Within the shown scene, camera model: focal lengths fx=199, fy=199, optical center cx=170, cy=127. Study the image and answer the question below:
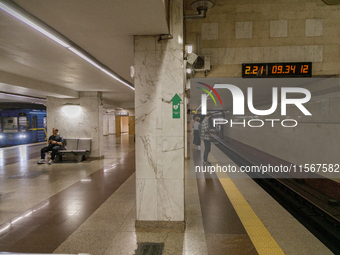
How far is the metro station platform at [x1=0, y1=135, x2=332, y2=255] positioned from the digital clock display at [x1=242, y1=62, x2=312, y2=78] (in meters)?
3.38

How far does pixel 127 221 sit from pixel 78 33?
3.51 m

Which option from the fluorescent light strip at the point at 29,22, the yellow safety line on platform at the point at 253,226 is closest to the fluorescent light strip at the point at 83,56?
the fluorescent light strip at the point at 29,22

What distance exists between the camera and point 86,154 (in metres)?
9.54

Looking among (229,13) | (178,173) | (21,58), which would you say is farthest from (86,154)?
(229,13)

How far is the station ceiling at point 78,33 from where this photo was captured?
8.60ft

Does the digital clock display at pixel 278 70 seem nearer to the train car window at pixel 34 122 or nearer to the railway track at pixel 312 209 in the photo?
the railway track at pixel 312 209

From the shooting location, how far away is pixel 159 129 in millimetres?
3514

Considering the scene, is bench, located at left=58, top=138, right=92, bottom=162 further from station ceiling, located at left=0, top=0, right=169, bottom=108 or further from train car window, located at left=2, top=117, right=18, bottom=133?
train car window, located at left=2, top=117, right=18, bottom=133

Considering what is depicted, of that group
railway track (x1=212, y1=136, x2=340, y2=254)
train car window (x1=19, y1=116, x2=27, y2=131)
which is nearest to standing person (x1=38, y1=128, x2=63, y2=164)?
train car window (x1=19, y1=116, x2=27, y2=131)

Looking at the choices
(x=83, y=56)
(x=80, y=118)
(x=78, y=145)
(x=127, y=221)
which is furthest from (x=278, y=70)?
(x=78, y=145)

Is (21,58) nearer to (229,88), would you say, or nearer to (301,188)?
(229,88)

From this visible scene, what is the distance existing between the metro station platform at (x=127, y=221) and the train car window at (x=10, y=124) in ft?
36.3

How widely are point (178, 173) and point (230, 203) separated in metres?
1.88

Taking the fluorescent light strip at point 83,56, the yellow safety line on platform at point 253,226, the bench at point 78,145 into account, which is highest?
the fluorescent light strip at point 83,56
